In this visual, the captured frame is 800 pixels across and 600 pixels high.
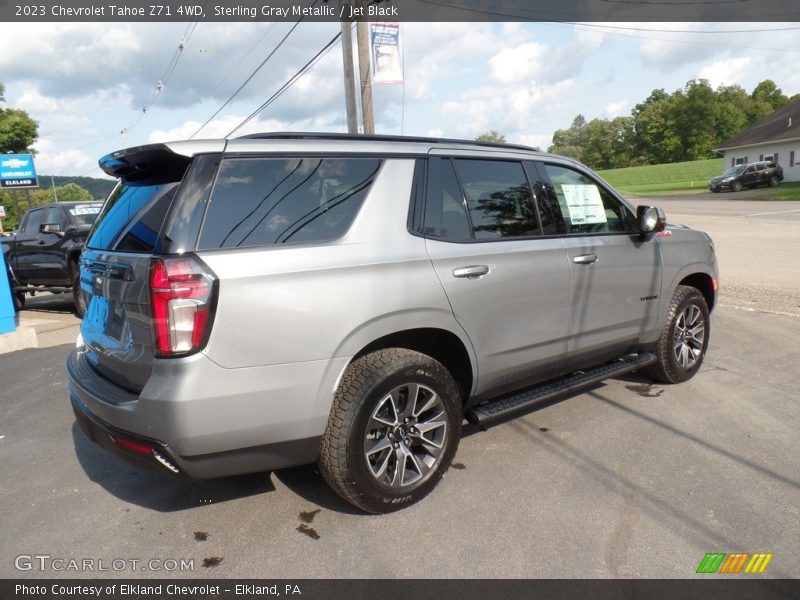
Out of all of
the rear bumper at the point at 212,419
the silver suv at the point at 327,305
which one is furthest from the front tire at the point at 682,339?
the rear bumper at the point at 212,419

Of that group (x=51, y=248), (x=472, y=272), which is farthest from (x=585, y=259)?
(x=51, y=248)

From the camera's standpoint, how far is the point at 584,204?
423cm

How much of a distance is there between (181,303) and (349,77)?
11509 mm

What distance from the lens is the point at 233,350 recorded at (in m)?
2.51

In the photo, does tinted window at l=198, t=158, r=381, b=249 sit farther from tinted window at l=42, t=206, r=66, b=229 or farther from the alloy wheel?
tinted window at l=42, t=206, r=66, b=229

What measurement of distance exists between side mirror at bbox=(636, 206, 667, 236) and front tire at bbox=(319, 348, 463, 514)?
6.99ft

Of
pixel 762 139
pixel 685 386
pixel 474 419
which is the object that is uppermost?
pixel 762 139

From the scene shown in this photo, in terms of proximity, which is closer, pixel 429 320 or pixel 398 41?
pixel 429 320

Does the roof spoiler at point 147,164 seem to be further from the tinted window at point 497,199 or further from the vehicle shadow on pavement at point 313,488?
the vehicle shadow on pavement at point 313,488

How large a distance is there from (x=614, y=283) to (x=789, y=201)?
3003 cm

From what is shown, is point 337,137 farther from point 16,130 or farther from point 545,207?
point 16,130

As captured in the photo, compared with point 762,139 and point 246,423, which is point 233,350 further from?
point 762,139
